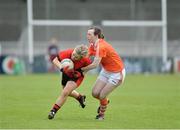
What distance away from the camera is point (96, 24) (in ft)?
134

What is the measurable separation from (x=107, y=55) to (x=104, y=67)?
1.12 feet

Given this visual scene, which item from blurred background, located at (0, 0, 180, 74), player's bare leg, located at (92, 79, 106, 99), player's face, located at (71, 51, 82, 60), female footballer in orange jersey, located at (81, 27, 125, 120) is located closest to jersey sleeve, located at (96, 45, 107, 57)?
female footballer in orange jersey, located at (81, 27, 125, 120)

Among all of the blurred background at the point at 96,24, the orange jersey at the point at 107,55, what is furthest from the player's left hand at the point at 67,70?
the blurred background at the point at 96,24

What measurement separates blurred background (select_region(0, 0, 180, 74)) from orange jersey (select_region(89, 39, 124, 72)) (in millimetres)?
24656

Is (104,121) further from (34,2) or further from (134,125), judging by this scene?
(34,2)

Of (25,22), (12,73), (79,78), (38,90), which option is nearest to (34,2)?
(25,22)

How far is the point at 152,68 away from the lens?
39.7 metres

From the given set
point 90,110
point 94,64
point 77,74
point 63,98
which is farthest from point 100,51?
point 90,110

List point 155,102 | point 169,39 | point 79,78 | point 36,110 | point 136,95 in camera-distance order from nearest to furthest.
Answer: point 79,78 < point 36,110 < point 155,102 < point 136,95 < point 169,39

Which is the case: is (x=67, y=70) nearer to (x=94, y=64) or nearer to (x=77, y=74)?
(x=77, y=74)

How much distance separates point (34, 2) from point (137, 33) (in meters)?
6.83

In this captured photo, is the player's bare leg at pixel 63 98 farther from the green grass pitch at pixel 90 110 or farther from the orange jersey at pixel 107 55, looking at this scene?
the orange jersey at pixel 107 55

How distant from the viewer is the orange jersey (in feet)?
44.4

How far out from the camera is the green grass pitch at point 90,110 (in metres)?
12.6
